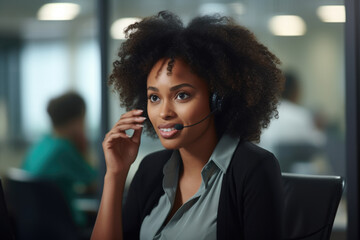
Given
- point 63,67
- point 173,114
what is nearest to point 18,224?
point 173,114

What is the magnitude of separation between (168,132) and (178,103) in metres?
0.09

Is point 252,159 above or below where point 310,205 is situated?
above

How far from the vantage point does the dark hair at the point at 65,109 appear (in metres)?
3.34

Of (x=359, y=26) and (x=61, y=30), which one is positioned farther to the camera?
(x=61, y=30)

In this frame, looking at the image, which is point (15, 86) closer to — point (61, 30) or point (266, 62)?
point (61, 30)

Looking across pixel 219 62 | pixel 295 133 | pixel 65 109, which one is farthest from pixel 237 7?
pixel 219 62

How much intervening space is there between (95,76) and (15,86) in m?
0.67

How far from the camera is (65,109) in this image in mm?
3365

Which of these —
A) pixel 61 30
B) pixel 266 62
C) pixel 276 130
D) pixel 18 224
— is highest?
pixel 61 30

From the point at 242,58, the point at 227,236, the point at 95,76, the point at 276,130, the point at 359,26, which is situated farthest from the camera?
the point at 95,76

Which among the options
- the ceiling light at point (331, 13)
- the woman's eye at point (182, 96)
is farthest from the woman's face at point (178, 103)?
the ceiling light at point (331, 13)

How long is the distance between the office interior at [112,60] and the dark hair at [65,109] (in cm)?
18

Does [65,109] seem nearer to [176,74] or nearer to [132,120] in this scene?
[132,120]

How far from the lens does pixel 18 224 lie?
93.7 inches
